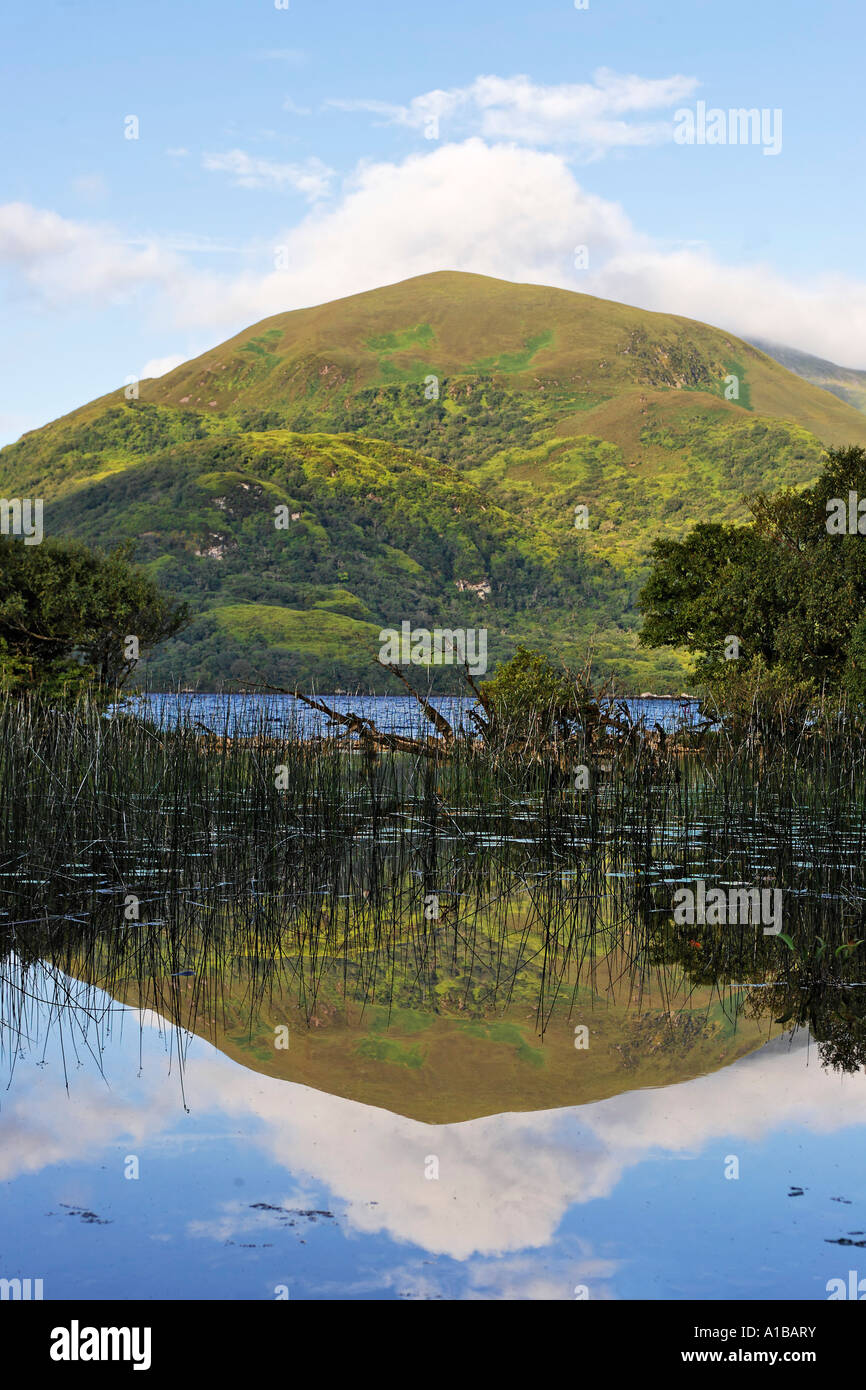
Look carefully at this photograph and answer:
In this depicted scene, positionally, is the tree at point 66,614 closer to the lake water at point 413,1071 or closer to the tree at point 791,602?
the tree at point 791,602

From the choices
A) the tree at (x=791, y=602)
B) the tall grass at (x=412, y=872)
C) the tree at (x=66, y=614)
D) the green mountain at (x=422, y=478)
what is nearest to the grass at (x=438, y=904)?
the tall grass at (x=412, y=872)

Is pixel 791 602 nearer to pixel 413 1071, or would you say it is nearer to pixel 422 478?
pixel 413 1071

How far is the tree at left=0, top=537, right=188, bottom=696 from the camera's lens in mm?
19734

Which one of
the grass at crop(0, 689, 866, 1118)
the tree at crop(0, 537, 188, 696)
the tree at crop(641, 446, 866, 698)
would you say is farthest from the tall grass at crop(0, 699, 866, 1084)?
the tree at crop(0, 537, 188, 696)

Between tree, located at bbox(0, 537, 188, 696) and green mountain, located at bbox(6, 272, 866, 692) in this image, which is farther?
green mountain, located at bbox(6, 272, 866, 692)

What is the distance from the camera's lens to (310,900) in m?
7.21

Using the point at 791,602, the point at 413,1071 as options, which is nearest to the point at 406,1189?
the point at 413,1071

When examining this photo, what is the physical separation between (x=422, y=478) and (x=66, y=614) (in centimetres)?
9648

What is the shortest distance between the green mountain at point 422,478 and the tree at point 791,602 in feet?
103

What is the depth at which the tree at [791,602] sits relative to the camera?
18562 mm

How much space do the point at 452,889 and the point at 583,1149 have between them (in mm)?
4091

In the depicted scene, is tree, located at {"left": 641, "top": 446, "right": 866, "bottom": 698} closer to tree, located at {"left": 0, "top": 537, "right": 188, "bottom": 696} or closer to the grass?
the grass

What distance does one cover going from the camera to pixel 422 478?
114 meters

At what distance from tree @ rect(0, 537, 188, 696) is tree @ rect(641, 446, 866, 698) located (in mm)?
10275
